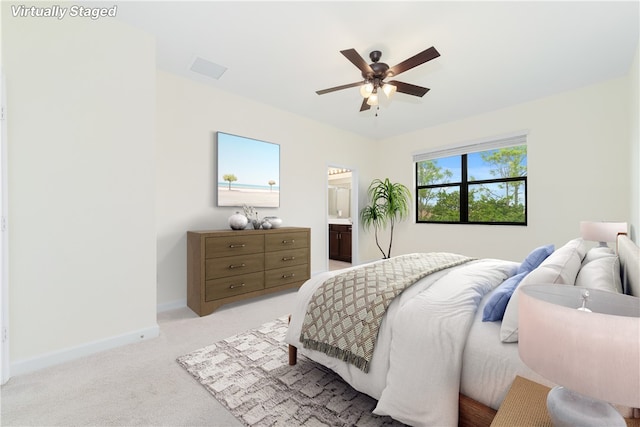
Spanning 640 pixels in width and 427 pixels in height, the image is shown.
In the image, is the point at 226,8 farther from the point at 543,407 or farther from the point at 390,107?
the point at 543,407

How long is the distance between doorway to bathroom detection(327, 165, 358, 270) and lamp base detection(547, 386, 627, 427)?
430 centimetres

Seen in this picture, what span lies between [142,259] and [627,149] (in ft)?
17.2

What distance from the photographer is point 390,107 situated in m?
4.09

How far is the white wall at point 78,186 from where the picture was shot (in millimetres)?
1903

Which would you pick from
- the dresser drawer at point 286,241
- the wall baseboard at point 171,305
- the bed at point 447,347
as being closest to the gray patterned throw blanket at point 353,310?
the bed at point 447,347

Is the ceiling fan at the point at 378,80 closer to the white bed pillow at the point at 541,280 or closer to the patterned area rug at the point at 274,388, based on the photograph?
the white bed pillow at the point at 541,280

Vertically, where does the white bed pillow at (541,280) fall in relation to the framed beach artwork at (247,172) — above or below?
below

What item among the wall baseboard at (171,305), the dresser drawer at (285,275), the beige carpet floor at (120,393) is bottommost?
the beige carpet floor at (120,393)

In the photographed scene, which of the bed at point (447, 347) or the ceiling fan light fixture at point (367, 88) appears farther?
the ceiling fan light fixture at point (367, 88)

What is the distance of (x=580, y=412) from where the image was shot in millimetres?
706

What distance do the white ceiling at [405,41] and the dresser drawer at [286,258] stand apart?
2.08m

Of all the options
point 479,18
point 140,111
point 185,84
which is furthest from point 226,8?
point 479,18

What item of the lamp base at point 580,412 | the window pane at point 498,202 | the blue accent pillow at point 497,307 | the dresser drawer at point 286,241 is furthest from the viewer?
the window pane at point 498,202

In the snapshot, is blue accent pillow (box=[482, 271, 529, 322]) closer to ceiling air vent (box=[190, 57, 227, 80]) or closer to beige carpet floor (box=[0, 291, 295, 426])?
beige carpet floor (box=[0, 291, 295, 426])
